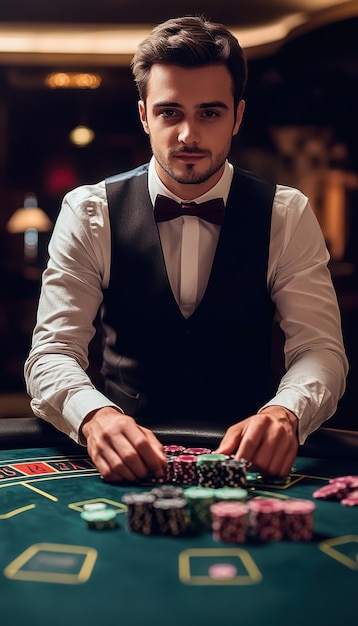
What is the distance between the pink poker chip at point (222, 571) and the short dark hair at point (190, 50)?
1.27 m

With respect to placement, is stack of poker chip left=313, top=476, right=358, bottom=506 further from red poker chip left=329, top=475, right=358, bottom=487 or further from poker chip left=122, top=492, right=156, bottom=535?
poker chip left=122, top=492, right=156, bottom=535

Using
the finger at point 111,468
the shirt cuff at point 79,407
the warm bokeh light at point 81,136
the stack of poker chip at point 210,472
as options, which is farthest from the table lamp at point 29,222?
the stack of poker chip at point 210,472

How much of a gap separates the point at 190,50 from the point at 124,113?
498cm

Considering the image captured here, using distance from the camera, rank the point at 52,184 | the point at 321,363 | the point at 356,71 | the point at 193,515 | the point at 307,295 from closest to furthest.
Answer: the point at 193,515 → the point at 321,363 → the point at 307,295 → the point at 356,71 → the point at 52,184

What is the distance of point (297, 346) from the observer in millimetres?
1971

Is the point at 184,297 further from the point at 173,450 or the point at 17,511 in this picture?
the point at 17,511

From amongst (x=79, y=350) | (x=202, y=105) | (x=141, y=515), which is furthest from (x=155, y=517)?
(x=202, y=105)

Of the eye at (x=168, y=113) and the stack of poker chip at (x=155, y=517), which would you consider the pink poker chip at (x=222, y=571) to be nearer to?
the stack of poker chip at (x=155, y=517)

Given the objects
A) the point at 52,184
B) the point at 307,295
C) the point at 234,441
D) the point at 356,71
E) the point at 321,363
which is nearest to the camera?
the point at 234,441

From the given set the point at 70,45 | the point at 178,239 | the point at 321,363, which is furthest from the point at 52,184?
the point at 321,363

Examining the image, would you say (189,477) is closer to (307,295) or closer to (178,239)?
(307,295)

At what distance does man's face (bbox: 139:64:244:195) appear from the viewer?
6.33 ft

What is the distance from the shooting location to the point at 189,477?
4.80 ft

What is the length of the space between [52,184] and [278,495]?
562 centimetres
